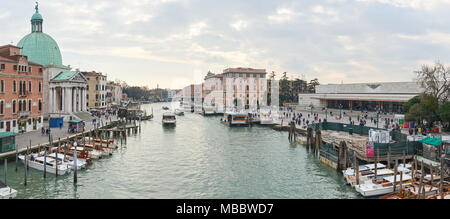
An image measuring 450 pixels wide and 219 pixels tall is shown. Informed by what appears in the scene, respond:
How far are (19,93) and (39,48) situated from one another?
25.7 m

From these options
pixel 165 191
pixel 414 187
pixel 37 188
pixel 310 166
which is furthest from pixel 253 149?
pixel 37 188

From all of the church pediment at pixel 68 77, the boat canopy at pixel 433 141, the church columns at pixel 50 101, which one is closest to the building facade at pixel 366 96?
the boat canopy at pixel 433 141

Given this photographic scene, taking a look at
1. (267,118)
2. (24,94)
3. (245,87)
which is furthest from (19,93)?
(245,87)

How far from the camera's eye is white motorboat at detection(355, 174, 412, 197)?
64.2 feet

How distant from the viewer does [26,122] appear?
39344 mm

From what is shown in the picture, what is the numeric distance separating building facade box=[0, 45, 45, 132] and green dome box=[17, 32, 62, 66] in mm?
19273

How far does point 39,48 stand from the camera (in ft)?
195

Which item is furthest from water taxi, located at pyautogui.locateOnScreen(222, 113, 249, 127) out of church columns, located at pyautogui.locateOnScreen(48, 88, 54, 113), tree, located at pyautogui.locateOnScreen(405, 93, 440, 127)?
church columns, located at pyautogui.locateOnScreen(48, 88, 54, 113)

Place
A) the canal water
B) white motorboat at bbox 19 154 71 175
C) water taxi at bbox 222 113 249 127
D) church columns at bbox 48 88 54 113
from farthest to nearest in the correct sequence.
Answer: water taxi at bbox 222 113 249 127 → church columns at bbox 48 88 54 113 → white motorboat at bbox 19 154 71 175 → the canal water

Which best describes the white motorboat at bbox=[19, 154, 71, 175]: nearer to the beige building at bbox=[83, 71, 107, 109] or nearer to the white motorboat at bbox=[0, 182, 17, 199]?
the white motorboat at bbox=[0, 182, 17, 199]

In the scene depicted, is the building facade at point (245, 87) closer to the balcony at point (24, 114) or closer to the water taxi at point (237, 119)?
the water taxi at point (237, 119)

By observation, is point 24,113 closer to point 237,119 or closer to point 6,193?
point 6,193

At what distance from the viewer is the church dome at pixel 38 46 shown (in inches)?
2322
